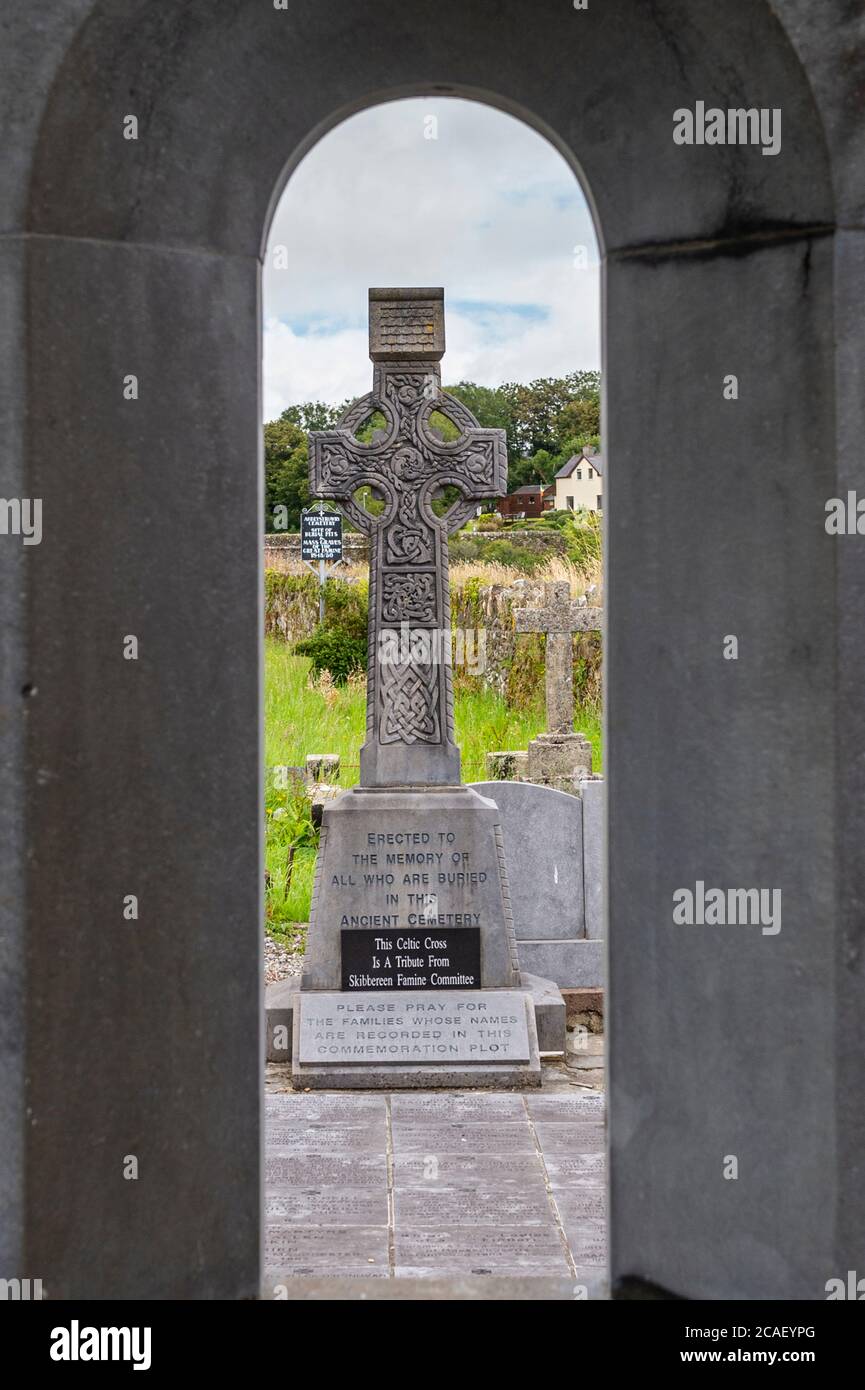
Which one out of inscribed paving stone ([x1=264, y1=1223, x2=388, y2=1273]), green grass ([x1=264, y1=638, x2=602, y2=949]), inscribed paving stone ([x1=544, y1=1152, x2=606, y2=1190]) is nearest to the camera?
inscribed paving stone ([x1=264, y1=1223, x2=388, y2=1273])

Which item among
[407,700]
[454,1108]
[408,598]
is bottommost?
[454,1108]

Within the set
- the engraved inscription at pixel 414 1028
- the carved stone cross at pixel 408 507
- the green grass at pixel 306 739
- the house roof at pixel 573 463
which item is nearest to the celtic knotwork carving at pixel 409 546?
the carved stone cross at pixel 408 507

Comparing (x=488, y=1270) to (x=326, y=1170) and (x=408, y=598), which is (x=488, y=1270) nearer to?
(x=326, y=1170)

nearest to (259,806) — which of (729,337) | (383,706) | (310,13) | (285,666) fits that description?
(729,337)

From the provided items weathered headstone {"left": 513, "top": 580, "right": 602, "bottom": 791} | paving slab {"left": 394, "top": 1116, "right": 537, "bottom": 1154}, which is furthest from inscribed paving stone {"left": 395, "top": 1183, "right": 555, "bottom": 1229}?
weathered headstone {"left": 513, "top": 580, "right": 602, "bottom": 791}

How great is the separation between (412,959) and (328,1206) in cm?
250

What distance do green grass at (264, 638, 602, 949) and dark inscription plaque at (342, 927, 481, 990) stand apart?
2233 mm

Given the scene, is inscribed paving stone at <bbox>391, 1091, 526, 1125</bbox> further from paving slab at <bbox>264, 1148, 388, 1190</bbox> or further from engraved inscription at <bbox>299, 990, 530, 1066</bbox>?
paving slab at <bbox>264, 1148, 388, 1190</bbox>

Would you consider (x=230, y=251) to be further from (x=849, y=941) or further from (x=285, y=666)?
(x=285, y=666)

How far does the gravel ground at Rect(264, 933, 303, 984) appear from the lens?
847 centimetres

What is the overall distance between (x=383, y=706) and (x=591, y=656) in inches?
306

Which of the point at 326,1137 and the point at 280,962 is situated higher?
the point at 280,962

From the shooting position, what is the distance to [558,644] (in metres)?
10.1

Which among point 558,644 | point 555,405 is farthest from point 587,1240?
point 555,405
